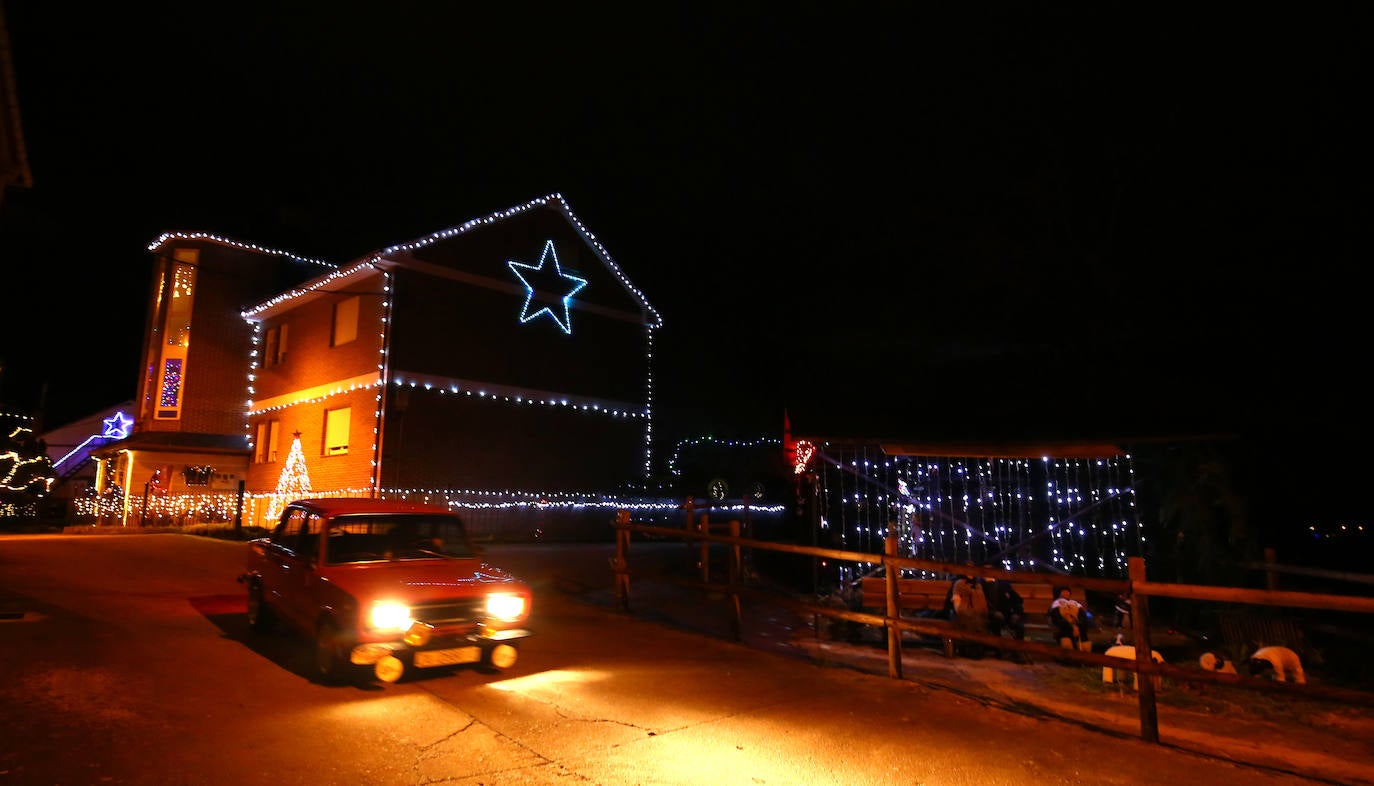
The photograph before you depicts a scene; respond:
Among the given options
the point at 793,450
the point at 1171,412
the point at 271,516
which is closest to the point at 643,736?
the point at 793,450

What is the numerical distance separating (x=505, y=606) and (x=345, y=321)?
1787 centimetres

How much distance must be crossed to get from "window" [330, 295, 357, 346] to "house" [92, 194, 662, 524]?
59mm

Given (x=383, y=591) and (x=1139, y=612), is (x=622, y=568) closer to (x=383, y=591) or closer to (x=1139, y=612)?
(x=383, y=591)

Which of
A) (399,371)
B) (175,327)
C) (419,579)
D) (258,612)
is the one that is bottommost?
(258,612)

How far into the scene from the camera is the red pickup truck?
6.73 m

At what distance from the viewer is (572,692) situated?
6.81 metres

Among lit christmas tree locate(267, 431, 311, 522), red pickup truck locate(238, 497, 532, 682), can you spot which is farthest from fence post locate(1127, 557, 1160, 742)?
lit christmas tree locate(267, 431, 311, 522)

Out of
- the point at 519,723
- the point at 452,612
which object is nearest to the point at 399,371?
the point at 452,612

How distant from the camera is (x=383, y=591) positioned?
270 inches

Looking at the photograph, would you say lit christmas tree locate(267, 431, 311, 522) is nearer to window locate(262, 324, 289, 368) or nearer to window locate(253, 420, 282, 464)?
window locate(253, 420, 282, 464)

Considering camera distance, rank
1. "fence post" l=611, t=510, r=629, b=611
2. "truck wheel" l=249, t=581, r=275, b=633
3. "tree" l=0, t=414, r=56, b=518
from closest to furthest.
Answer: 1. "truck wheel" l=249, t=581, r=275, b=633
2. "fence post" l=611, t=510, r=629, b=611
3. "tree" l=0, t=414, r=56, b=518

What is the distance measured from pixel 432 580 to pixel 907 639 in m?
7.29

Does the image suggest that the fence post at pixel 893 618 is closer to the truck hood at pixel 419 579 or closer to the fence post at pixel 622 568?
the truck hood at pixel 419 579

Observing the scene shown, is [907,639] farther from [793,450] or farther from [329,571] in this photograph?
[329,571]
